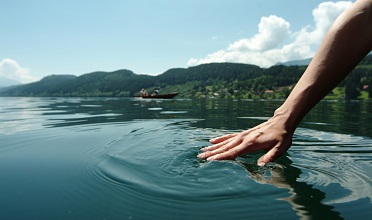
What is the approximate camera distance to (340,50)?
1.60m

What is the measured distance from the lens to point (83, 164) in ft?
14.3

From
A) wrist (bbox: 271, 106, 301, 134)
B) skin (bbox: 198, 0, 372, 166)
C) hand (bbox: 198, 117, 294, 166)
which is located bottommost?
hand (bbox: 198, 117, 294, 166)

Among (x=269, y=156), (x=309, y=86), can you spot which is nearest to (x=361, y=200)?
(x=269, y=156)

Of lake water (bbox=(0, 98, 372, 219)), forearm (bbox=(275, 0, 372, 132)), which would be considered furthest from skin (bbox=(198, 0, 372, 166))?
lake water (bbox=(0, 98, 372, 219))

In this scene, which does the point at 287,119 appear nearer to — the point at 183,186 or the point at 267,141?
the point at 267,141

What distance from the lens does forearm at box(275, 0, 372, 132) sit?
1.52 meters

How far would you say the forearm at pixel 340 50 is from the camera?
1519 mm

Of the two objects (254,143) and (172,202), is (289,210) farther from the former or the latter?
(172,202)

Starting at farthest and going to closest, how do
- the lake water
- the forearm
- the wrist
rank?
the lake water, the wrist, the forearm

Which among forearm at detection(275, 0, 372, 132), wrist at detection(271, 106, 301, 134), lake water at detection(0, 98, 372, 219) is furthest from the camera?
lake water at detection(0, 98, 372, 219)

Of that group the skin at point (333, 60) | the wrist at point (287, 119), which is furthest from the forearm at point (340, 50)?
the wrist at point (287, 119)

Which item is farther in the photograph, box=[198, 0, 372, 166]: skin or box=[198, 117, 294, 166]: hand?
box=[198, 117, 294, 166]: hand

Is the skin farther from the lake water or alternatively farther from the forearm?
the lake water

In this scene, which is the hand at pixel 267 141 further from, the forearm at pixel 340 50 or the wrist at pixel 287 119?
the forearm at pixel 340 50
